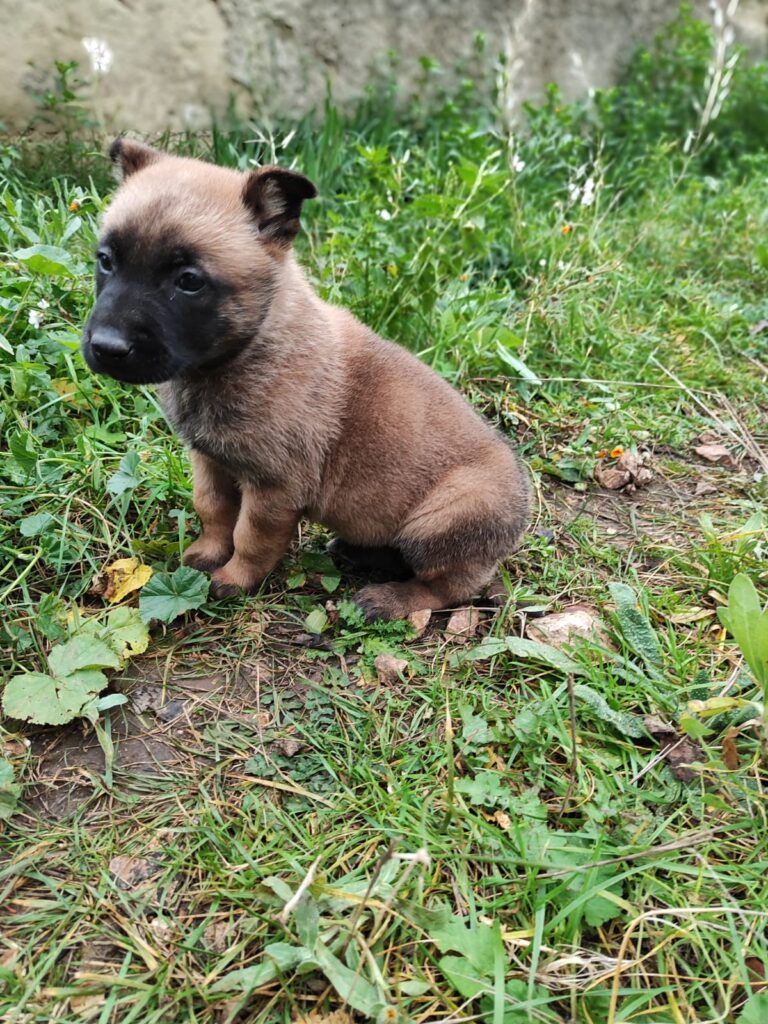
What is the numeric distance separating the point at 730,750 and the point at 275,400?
198 cm

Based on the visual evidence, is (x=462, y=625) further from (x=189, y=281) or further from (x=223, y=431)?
(x=189, y=281)

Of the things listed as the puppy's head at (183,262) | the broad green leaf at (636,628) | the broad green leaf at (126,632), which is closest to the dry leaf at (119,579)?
the broad green leaf at (126,632)

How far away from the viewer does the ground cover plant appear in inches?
78.8

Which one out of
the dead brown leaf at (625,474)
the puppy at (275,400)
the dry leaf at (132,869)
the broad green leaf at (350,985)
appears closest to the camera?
the broad green leaf at (350,985)

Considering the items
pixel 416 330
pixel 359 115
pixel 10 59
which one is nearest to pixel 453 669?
pixel 416 330

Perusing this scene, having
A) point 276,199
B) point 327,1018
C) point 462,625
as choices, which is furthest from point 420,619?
point 276,199

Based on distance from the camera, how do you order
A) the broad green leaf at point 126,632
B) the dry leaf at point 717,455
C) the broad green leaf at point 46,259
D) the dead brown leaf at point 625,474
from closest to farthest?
the broad green leaf at point 126,632 < the broad green leaf at point 46,259 < the dead brown leaf at point 625,474 < the dry leaf at point 717,455

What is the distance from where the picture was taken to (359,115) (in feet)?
22.0

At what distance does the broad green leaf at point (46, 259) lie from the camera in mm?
3668

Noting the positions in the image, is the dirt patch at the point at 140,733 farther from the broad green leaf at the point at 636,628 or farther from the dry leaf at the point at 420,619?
the broad green leaf at the point at 636,628

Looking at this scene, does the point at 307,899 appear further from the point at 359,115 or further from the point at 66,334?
the point at 359,115

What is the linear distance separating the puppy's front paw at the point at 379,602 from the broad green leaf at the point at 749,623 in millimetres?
1242

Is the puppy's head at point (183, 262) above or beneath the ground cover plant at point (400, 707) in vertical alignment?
above

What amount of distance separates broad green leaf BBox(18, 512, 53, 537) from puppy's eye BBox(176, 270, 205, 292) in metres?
1.12
